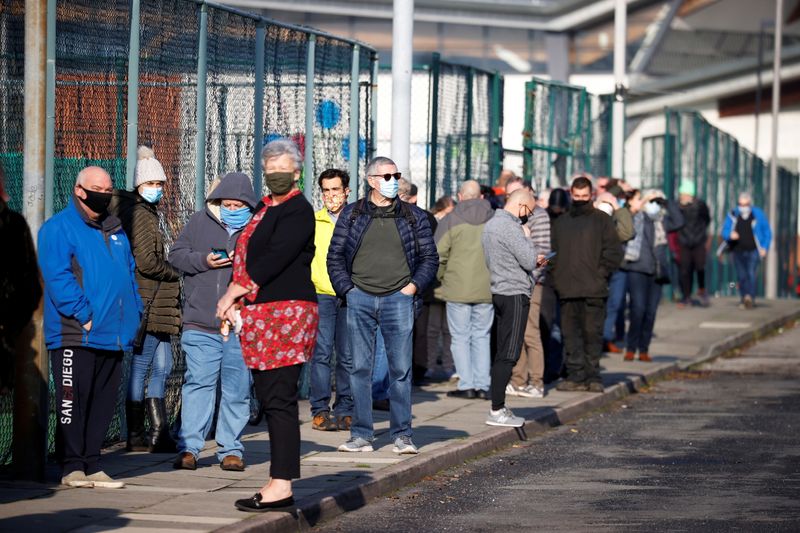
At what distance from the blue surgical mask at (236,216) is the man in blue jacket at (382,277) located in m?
1.11

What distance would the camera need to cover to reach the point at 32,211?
973 centimetres

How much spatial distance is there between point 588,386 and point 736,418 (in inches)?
67.3

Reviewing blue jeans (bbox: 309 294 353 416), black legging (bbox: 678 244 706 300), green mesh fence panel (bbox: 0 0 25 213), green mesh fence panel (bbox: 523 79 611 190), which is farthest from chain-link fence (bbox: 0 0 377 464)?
black legging (bbox: 678 244 706 300)

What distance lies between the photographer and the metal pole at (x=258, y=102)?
13500mm

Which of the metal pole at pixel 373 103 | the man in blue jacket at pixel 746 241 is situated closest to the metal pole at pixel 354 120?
the metal pole at pixel 373 103

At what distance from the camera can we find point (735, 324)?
85.9 ft

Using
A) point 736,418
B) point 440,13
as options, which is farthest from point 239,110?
point 440,13

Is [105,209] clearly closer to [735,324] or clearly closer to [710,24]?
[735,324]

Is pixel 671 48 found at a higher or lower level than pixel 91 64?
higher

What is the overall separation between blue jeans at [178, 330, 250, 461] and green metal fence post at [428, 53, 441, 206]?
7.40m

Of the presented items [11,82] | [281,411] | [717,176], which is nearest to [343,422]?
[11,82]

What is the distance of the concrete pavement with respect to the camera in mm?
8375

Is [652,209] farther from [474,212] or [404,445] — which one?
[404,445]

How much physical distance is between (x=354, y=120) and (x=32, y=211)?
251 inches
